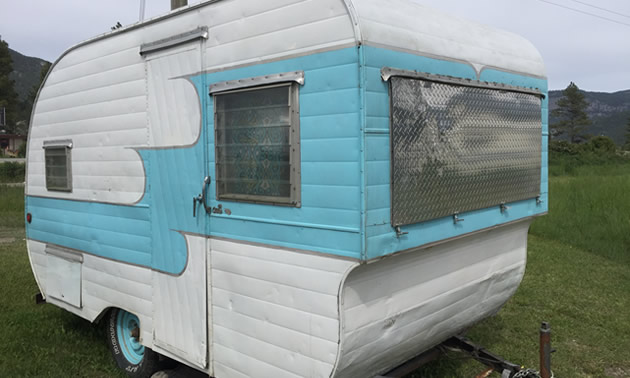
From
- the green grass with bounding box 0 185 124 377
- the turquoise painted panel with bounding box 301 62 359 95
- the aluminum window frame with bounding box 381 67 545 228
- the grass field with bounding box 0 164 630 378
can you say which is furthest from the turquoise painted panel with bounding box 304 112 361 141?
the green grass with bounding box 0 185 124 377

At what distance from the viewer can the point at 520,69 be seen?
418 centimetres

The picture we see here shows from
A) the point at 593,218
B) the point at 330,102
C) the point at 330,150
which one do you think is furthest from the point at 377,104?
the point at 593,218

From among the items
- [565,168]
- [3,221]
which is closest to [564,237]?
[3,221]

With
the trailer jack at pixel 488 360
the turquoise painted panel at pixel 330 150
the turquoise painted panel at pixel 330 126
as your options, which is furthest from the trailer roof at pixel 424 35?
the trailer jack at pixel 488 360

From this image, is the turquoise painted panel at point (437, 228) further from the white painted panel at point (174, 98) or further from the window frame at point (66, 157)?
the window frame at point (66, 157)

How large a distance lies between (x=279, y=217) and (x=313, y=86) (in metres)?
0.82

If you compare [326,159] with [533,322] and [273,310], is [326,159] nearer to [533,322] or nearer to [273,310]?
[273,310]

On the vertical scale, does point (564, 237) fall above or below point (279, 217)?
below

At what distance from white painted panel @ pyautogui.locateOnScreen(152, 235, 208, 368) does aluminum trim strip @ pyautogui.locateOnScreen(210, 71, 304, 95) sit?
1075mm

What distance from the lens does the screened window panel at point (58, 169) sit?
5027 millimetres

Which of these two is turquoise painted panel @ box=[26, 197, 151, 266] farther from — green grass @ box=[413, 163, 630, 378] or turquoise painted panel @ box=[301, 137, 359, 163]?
green grass @ box=[413, 163, 630, 378]

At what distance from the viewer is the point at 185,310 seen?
3.82 m

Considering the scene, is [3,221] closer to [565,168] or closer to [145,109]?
[145,109]

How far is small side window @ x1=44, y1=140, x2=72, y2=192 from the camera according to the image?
502 centimetres
